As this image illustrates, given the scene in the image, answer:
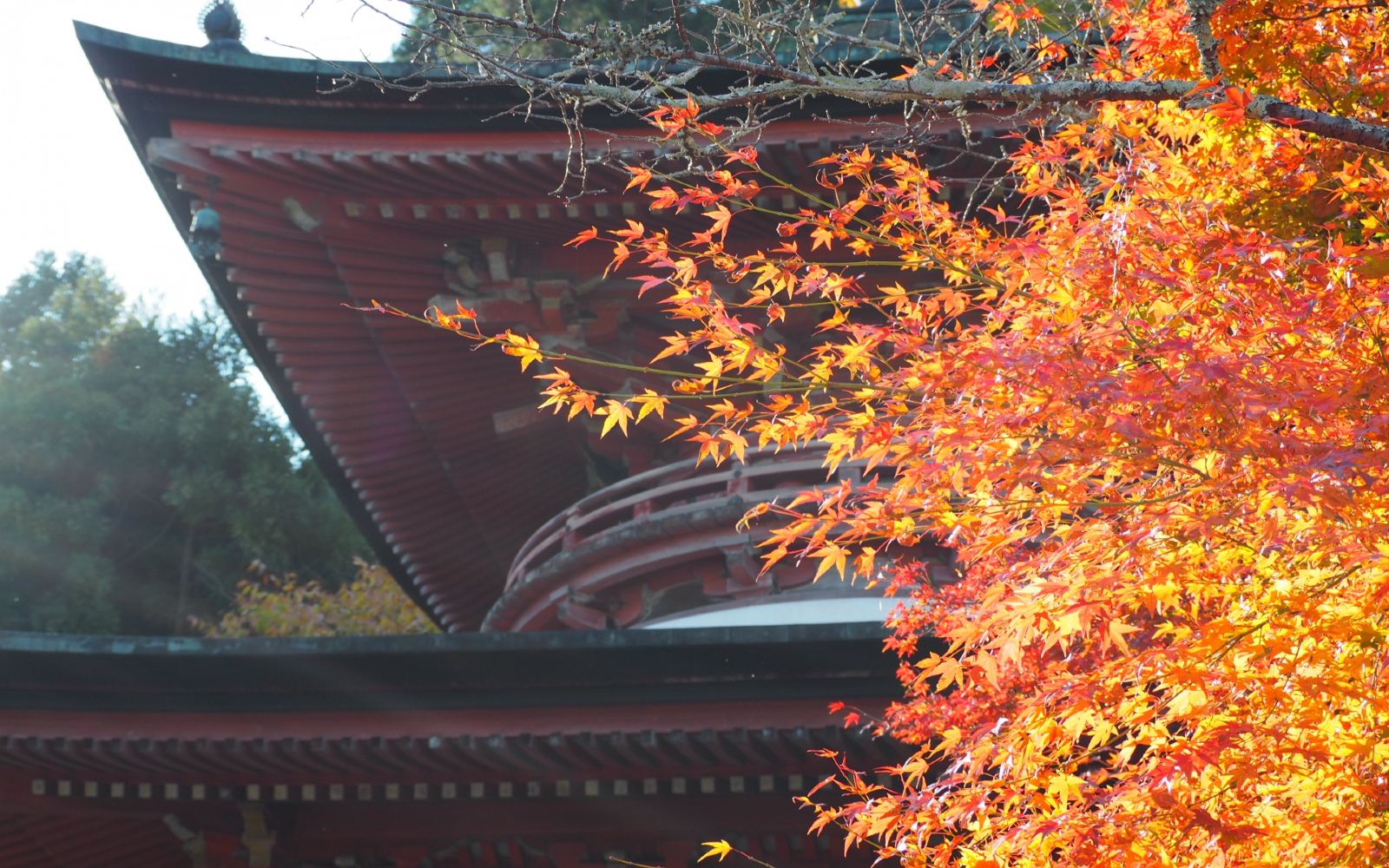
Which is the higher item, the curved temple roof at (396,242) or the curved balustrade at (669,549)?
the curved temple roof at (396,242)

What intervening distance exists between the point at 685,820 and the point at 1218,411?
3.61 metres

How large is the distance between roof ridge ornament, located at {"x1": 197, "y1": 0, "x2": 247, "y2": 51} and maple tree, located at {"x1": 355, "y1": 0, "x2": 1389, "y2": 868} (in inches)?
181

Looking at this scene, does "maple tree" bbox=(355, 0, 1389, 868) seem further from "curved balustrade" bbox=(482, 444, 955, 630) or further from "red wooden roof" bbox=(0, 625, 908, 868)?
"curved balustrade" bbox=(482, 444, 955, 630)

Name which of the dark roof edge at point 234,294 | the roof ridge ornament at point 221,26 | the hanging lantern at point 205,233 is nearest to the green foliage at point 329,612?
the dark roof edge at point 234,294

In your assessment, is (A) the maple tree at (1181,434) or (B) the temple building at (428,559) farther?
(B) the temple building at (428,559)

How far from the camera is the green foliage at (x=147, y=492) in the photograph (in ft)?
71.4

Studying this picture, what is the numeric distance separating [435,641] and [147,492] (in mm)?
20479

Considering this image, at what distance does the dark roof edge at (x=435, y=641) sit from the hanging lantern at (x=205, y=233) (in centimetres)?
259

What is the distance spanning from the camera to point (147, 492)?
2380cm

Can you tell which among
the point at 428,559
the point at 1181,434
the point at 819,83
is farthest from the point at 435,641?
the point at 428,559

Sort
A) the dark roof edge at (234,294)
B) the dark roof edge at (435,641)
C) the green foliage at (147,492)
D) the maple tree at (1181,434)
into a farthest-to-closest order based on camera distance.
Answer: the green foliage at (147,492)
the dark roof edge at (234,294)
the dark roof edge at (435,641)
the maple tree at (1181,434)

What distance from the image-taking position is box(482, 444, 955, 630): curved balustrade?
26.0 feet

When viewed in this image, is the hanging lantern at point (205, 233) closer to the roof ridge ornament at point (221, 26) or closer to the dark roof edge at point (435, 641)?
the roof ridge ornament at point (221, 26)

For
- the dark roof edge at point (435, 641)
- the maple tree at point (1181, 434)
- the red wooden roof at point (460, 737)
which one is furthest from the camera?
the red wooden roof at point (460, 737)
